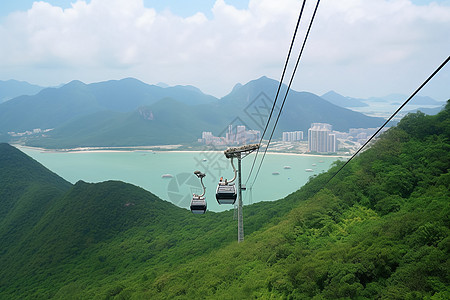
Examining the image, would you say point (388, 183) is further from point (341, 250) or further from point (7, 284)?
point (7, 284)

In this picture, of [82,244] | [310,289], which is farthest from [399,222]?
[82,244]

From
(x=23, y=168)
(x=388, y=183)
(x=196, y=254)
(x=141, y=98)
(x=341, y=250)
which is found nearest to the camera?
(x=341, y=250)

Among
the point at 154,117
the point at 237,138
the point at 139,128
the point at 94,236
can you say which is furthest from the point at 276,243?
the point at 154,117

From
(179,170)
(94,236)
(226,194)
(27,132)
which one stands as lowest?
(94,236)

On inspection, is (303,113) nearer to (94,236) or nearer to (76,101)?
(94,236)

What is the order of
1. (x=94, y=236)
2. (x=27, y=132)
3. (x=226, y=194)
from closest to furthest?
1. (x=226, y=194)
2. (x=94, y=236)
3. (x=27, y=132)

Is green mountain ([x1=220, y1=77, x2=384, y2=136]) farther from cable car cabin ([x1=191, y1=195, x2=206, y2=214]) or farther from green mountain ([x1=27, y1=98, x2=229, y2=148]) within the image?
cable car cabin ([x1=191, y1=195, x2=206, y2=214])

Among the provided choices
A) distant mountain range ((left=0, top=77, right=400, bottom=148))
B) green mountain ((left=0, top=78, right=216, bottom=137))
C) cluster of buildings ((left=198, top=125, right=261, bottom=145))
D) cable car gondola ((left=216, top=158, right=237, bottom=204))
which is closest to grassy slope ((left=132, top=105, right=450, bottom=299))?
cable car gondola ((left=216, top=158, right=237, bottom=204))
